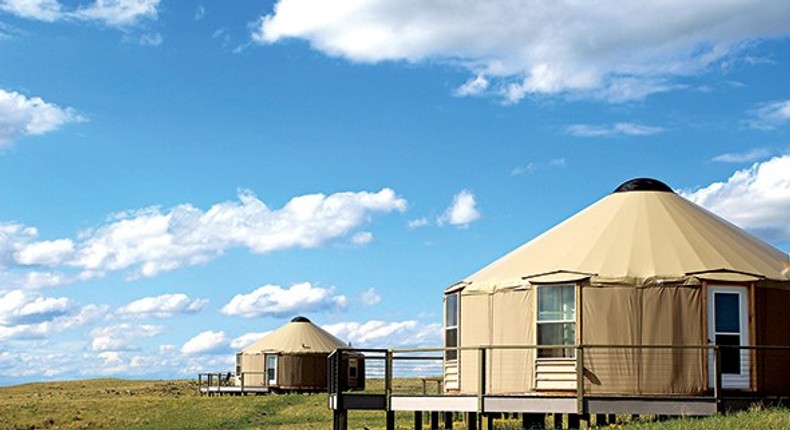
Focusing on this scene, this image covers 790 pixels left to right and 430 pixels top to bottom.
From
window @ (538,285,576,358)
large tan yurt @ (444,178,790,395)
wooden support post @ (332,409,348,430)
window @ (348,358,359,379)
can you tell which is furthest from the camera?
window @ (348,358,359,379)

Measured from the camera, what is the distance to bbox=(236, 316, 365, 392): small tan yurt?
52.9 meters

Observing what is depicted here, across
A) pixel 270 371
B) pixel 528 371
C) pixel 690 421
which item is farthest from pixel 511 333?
pixel 270 371

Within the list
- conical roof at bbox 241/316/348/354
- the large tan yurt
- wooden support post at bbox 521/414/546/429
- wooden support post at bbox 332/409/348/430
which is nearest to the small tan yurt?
conical roof at bbox 241/316/348/354

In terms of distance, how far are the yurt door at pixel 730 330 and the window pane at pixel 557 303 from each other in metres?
2.44

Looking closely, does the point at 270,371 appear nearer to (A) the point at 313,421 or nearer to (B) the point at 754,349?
(A) the point at 313,421

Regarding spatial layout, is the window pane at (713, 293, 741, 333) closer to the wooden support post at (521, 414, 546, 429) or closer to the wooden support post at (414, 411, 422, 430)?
the wooden support post at (521, 414, 546, 429)

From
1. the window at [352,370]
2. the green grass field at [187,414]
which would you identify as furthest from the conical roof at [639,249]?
the window at [352,370]

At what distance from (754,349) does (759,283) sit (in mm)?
1241

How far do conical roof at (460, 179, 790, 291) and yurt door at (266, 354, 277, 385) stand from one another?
2959cm

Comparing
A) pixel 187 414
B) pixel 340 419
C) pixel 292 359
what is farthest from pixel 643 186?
pixel 292 359

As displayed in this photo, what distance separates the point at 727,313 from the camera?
22203 mm

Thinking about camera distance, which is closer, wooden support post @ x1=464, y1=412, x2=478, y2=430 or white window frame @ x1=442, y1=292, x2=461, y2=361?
wooden support post @ x1=464, y1=412, x2=478, y2=430

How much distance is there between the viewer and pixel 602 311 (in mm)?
21938

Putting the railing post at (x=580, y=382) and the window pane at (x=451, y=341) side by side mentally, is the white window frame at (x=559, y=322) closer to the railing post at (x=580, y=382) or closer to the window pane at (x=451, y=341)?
the railing post at (x=580, y=382)
